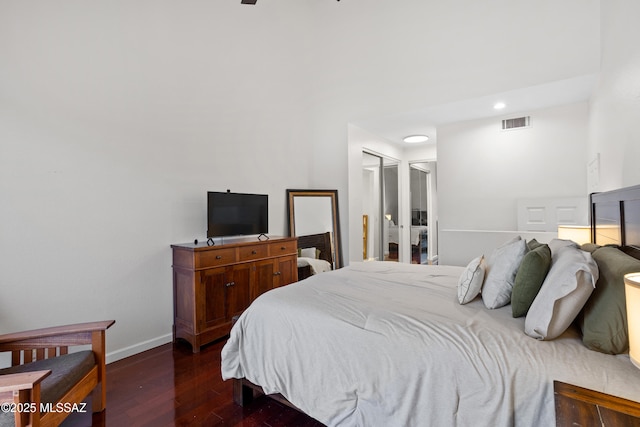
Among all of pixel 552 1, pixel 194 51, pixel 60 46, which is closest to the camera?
pixel 60 46

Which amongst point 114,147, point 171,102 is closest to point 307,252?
point 171,102

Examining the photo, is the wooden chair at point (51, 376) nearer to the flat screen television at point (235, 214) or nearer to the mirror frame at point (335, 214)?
the flat screen television at point (235, 214)

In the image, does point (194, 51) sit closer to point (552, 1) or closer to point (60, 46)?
point (60, 46)

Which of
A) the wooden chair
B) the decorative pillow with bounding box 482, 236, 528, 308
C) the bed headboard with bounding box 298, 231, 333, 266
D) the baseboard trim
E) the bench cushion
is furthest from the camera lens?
the bed headboard with bounding box 298, 231, 333, 266

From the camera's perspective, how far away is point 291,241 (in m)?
3.72

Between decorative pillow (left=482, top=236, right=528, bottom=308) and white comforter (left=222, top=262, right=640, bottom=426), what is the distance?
0.21ft

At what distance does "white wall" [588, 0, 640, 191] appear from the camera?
1691mm

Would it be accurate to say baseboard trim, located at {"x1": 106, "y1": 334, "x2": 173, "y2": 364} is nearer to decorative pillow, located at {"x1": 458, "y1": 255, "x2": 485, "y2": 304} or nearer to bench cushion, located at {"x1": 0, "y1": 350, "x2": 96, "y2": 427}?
bench cushion, located at {"x1": 0, "y1": 350, "x2": 96, "y2": 427}

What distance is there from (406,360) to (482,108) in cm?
359

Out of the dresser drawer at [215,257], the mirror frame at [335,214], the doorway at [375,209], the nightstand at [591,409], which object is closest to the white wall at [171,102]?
the mirror frame at [335,214]

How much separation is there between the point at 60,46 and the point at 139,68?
565mm

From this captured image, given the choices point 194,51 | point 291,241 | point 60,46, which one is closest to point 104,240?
point 60,46

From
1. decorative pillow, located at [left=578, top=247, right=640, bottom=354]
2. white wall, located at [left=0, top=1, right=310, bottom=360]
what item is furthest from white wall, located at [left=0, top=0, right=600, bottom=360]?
decorative pillow, located at [left=578, top=247, right=640, bottom=354]

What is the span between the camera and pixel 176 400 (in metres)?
1.99
